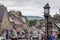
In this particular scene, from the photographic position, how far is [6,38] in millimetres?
52562

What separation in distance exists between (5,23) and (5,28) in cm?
153

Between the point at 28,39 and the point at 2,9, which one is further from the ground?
the point at 2,9

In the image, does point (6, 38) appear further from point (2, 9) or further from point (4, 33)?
point (2, 9)

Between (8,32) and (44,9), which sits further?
(8,32)

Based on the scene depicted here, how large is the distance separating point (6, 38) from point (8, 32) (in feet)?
10.6

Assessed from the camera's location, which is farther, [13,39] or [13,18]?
[13,18]

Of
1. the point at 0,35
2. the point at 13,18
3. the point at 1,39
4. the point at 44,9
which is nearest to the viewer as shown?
the point at 44,9

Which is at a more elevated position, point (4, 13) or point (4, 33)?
point (4, 13)

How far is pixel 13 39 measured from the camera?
2079 inches

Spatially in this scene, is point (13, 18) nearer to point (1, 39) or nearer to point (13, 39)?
point (13, 39)

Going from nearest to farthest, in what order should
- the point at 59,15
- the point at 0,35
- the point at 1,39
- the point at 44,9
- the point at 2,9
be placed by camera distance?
the point at 44,9 < the point at 1,39 < the point at 0,35 < the point at 2,9 < the point at 59,15

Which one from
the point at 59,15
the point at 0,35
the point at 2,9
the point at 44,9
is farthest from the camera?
the point at 59,15

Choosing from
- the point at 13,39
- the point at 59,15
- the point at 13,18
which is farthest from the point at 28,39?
the point at 59,15

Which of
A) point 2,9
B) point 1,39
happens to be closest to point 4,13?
point 2,9
